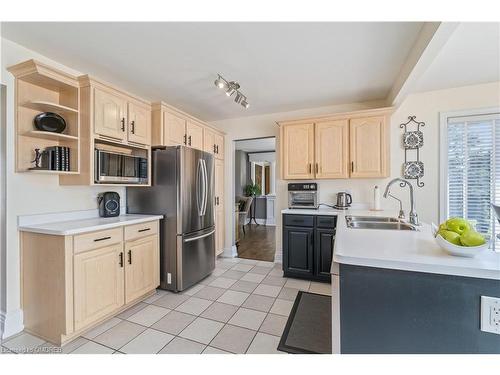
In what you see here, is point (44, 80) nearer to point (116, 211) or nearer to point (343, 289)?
point (116, 211)

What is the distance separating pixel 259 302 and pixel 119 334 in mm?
1304

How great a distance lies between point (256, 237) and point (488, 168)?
13.4 feet

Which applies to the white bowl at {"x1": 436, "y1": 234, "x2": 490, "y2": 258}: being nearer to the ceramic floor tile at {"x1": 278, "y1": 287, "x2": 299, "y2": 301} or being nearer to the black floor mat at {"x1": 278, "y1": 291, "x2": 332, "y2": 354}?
the black floor mat at {"x1": 278, "y1": 291, "x2": 332, "y2": 354}

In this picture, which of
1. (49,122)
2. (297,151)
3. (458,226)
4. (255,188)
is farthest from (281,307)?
(255,188)

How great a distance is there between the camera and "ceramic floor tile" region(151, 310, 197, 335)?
1.96 meters

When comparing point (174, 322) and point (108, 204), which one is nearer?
point (174, 322)

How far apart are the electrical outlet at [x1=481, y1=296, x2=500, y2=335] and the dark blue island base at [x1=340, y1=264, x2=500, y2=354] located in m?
0.01

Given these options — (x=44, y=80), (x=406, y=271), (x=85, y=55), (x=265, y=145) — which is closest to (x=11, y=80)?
(x=44, y=80)

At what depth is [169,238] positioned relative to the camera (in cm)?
265

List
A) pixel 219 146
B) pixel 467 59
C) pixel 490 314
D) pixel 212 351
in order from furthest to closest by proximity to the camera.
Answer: pixel 219 146, pixel 467 59, pixel 212 351, pixel 490 314

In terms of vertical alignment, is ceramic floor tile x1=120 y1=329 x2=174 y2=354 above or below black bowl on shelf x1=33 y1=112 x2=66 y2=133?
below

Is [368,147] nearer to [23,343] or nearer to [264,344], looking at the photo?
[264,344]

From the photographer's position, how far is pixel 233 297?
2.56 m

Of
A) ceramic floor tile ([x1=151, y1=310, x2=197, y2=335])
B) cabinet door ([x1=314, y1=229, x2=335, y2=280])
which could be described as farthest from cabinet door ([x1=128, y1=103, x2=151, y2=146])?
cabinet door ([x1=314, y1=229, x2=335, y2=280])
